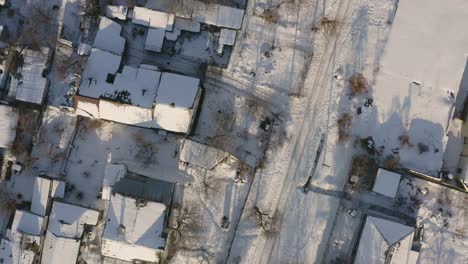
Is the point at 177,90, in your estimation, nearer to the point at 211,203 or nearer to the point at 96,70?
the point at 96,70

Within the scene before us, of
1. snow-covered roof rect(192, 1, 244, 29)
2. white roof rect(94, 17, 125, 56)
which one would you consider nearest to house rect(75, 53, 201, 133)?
white roof rect(94, 17, 125, 56)

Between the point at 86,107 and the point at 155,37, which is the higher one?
the point at 155,37

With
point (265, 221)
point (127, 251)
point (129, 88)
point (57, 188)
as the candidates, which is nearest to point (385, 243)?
point (265, 221)

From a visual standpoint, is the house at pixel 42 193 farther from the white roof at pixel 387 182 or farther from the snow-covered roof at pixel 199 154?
the white roof at pixel 387 182

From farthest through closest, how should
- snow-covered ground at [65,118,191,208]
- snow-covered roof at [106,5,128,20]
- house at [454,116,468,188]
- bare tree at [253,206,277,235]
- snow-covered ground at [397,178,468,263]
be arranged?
snow-covered ground at [397,178,468,263] → bare tree at [253,206,277,235] → snow-covered ground at [65,118,191,208] → house at [454,116,468,188] → snow-covered roof at [106,5,128,20]

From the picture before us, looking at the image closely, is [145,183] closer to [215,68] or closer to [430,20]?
[215,68]

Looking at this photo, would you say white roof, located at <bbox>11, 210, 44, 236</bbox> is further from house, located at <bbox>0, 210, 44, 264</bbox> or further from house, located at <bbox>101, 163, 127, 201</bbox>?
house, located at <bbox>101, 163, 127, 201</bbox>

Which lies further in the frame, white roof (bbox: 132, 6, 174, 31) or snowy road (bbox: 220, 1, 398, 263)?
snowy road (bbox: 220, 1, 398, 263)

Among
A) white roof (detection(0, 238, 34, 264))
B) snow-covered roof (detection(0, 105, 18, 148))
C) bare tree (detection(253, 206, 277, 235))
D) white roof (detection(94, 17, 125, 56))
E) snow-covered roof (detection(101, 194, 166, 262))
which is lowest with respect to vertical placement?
white roof (detection(0, 238, 34, 264))
